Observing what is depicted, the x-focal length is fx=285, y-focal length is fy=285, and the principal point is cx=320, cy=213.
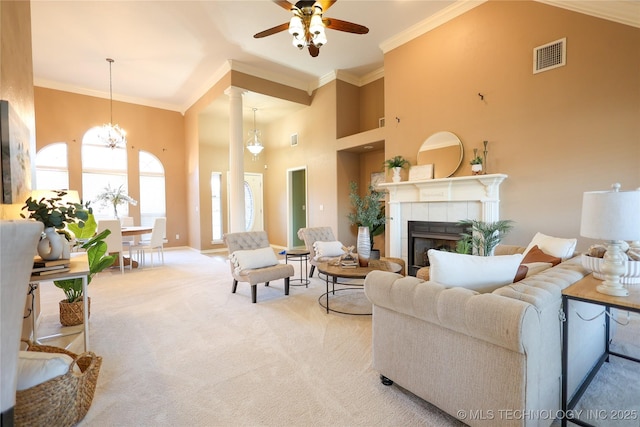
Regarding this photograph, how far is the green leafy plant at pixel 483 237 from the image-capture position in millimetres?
3707

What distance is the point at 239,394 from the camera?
1825 millimetres

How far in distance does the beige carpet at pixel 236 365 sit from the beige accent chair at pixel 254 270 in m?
0.25

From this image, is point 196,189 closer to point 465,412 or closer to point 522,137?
point 522,137

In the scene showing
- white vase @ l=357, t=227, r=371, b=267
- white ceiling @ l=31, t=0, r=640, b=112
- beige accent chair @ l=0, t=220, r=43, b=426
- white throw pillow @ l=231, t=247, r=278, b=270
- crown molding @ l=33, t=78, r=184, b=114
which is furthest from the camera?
crown molding @ l=33, t=78, r=184, b=114

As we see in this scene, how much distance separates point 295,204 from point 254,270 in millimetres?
4803

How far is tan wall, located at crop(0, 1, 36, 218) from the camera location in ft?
6.80

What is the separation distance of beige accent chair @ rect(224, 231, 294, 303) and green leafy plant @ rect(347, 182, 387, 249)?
7.25ft

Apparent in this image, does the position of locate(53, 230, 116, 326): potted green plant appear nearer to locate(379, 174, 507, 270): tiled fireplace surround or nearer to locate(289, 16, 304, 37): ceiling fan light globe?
locate(289, 16, 304, 37): ceiling fan light globe

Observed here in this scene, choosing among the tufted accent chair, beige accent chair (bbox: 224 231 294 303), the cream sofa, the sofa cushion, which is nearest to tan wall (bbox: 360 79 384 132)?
the tufted accent chair

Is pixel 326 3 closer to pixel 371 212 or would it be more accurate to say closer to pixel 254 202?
pixel 371 212

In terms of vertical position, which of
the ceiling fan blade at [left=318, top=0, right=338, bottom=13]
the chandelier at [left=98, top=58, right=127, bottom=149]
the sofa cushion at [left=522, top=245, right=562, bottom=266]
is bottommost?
the sofa cushion at [left=522, top=245, right=562, bottom=266]

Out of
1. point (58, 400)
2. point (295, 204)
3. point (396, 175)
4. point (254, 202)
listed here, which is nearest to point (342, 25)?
point (396, 175)

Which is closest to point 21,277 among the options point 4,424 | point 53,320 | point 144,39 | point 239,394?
point 4,424

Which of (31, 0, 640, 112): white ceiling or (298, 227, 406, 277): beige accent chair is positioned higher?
(31, 0, 640, 112): white ceiling
